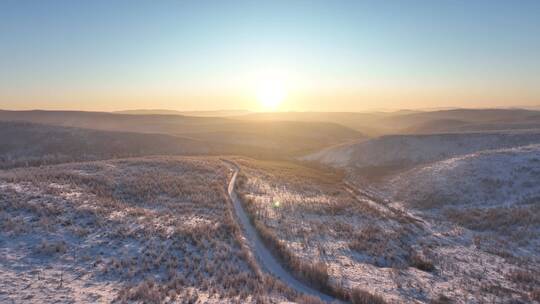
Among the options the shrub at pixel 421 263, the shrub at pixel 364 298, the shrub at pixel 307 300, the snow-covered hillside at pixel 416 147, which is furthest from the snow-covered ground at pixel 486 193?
the shrub at pixel 307 300

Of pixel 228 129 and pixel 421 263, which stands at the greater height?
pixel 228 129

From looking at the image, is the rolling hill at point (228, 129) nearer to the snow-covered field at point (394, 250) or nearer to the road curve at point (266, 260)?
the snow-covered field at point (394, 250)

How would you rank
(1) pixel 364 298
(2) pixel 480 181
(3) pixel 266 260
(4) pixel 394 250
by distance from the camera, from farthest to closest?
(2) pixel 480 181
(4) pixel 394 250
(3) pixel 266 260
(1) pixel 364 298

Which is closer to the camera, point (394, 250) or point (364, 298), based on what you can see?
point (364, 298)

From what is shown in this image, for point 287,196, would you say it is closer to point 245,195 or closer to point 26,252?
point 245,195

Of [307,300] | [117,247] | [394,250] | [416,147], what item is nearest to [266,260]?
[307,300]

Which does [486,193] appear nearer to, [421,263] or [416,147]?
[421,263]
